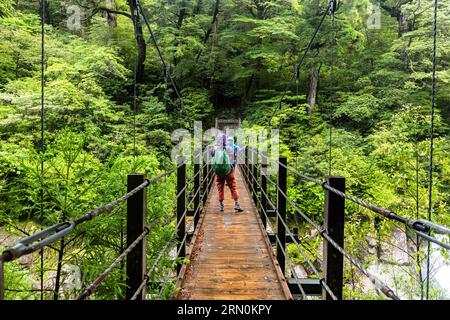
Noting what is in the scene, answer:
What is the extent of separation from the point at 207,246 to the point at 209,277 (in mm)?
690

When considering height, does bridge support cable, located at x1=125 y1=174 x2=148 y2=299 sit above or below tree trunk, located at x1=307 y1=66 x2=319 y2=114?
below

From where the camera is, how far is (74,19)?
14188 mm

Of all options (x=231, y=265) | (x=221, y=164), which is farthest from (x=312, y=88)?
(x=231, y=265)

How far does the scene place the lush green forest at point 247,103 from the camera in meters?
3.63

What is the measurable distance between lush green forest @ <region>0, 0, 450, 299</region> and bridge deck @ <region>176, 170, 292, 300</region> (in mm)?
271

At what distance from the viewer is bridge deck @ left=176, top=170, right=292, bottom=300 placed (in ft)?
6.42

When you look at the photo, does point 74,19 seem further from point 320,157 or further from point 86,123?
point 320,157

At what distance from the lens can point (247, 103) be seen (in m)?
16.4

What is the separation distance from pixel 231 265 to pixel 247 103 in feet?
47.7

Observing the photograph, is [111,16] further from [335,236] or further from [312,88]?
[335,236]

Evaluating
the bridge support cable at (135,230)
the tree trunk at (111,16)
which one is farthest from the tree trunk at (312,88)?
the bridge support cable at (135,230)

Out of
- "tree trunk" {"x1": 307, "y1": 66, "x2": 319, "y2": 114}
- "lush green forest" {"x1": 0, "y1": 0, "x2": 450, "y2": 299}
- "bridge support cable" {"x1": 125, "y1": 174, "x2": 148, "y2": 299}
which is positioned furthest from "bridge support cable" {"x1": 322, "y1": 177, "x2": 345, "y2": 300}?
"tree trunk" {"x1": 307, "y1": 66, "x2": 319, "y2": 114}

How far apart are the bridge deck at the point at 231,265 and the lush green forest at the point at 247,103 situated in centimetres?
27

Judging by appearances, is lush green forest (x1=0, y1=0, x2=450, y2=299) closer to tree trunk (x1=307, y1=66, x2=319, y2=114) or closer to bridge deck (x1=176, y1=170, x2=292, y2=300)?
tree trunk (x1=307, y1=66, x2=319, y2=114)
